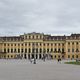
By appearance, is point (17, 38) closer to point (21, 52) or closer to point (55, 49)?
point (21, 52)

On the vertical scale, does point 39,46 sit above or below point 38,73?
above

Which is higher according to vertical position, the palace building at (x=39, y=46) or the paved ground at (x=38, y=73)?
the palace building at (x=39, y=46)

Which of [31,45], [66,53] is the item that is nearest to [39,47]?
[31,45]

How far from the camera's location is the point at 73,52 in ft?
406

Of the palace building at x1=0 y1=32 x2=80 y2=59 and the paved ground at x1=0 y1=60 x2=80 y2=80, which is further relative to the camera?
the palace building at x1=0 y1=32 x2=80 y2=59

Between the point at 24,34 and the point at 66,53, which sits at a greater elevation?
the point at 24,34

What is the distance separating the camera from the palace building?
124 meters

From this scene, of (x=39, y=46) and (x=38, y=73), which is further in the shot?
(x=39, y=46)

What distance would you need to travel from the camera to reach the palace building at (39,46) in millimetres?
123875

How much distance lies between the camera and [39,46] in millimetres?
126625

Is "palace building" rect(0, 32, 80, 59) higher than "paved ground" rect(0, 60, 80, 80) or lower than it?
higher

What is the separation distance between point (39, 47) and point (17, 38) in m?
10.1

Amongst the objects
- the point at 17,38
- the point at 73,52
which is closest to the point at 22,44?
the point at 17,38

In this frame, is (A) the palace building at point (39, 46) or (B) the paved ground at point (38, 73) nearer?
→ (B) the paved ground at point (38, 73)
